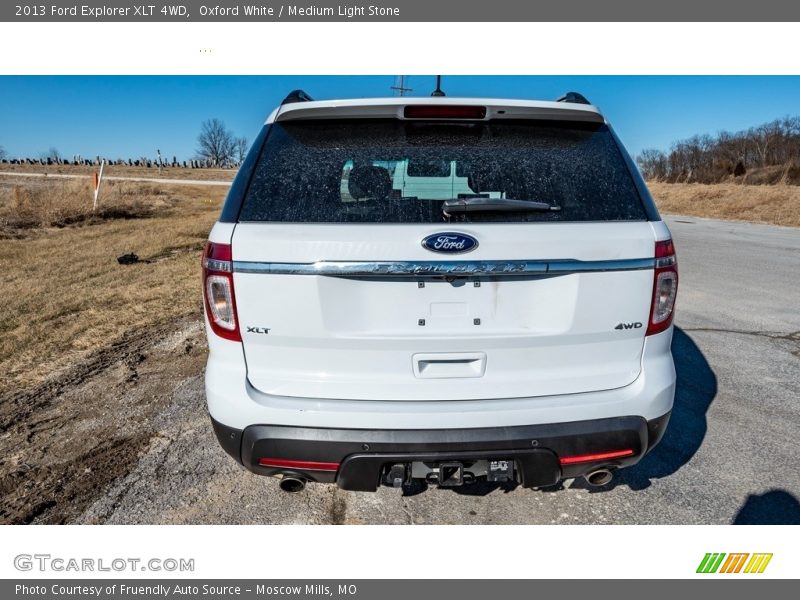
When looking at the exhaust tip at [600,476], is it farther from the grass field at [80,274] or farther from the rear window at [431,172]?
the grass field at [80,274]

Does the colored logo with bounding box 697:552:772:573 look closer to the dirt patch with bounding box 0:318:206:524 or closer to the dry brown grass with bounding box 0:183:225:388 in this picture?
the dirt patch with bounding box 0:318:206:524

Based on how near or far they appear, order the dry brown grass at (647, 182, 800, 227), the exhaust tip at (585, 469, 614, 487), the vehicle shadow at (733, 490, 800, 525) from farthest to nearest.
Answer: the dry brown grass at (647, 182, 800, 227) → the vehicle shadow at (733, 490, 800, 525) → the exhaust tip at (585, 469, 614, 487)

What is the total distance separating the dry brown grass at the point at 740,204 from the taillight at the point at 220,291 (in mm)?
22922

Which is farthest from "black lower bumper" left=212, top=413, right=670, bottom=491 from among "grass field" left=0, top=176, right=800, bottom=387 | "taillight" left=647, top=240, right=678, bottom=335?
"grass field" left=0, top=176, right=800, bottom=387

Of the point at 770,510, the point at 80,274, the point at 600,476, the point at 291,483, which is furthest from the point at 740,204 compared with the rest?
the point at 291,483

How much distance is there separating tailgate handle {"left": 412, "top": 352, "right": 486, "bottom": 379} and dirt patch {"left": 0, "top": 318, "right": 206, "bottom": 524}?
1.94m

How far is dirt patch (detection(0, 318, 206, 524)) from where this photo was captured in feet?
8.72

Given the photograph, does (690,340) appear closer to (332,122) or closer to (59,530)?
(332,122)

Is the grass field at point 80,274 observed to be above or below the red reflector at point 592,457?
below

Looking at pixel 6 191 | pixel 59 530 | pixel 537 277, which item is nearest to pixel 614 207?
pixel 537 277

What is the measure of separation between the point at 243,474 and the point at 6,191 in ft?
61.4

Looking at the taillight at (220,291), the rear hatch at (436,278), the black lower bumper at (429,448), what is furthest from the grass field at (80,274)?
the rear hatch at (436,278)

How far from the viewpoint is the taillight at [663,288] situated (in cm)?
196

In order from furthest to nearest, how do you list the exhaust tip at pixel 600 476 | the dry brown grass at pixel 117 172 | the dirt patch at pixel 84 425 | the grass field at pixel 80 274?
the dry brown grass at pixel 117 172
the grass field at pixel 80 274
the dirt patch at pixel 84 425
the exhaust tip at pixel 600 476
